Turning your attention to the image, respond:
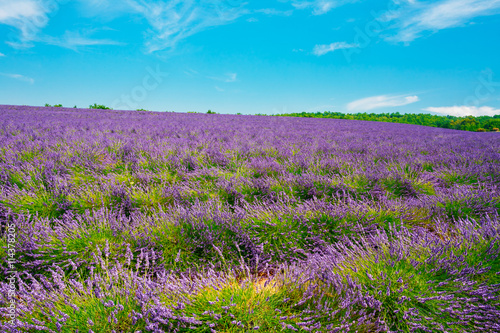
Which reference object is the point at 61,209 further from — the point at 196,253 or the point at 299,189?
the point at 299,189

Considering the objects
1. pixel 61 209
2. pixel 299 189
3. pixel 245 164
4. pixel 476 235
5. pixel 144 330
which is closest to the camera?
pixel 144 330

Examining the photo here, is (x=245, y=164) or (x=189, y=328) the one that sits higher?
(x=245, y=164)

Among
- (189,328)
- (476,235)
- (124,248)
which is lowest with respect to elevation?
(189,328)

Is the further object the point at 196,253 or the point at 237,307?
the point at 196,253

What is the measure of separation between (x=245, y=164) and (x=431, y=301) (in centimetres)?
282

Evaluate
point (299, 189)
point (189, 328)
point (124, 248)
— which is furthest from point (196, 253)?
point (299, 189)

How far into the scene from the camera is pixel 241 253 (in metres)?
1.94

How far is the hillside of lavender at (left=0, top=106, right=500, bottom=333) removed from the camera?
1169mm

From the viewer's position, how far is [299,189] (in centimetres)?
293

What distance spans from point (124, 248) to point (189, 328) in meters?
0.96

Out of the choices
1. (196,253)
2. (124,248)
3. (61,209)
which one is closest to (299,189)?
(196,253)

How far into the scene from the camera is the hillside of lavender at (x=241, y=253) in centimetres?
117

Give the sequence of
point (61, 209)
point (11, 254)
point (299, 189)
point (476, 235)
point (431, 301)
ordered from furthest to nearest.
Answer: point (299, 189)
point (61, 209)
point (476, 235)
point (11, 254)
point (431, 301)

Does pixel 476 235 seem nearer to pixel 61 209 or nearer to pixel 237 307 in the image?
pixel 237 307
